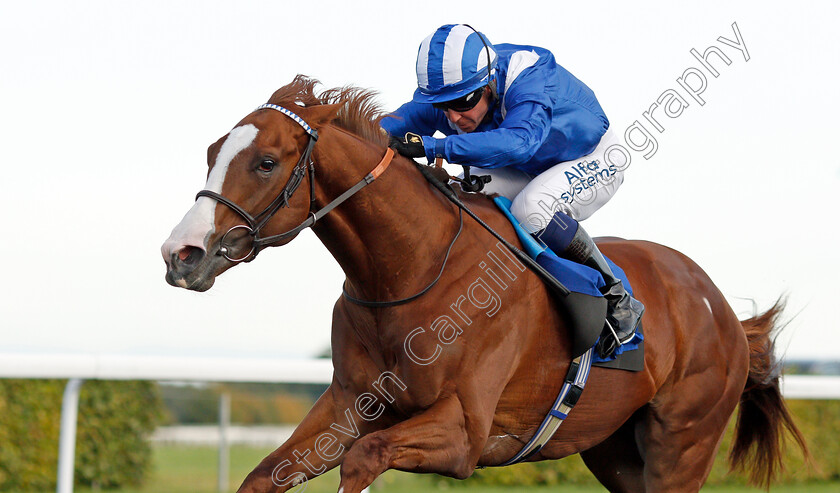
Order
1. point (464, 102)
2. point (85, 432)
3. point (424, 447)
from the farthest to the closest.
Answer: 1. point (85, 432)
2. point (464, 102)
3. point (424, 447)

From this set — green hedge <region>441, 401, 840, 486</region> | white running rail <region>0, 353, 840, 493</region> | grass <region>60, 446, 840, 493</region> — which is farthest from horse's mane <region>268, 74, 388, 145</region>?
green hedge <region>441, 401, 840, 486</region>

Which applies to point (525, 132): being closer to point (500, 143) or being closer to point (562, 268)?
point (500, 143)

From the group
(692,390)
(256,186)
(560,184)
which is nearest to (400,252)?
(256,186)

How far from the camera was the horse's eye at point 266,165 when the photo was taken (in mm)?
2637

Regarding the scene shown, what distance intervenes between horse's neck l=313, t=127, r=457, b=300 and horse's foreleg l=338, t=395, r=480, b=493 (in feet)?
1.42

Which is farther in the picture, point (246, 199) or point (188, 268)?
point (246, 199)

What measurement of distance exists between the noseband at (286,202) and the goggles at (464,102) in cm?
47

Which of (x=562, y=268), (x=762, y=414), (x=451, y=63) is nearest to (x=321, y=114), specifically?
(x=451, y=63)

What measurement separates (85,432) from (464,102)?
505 centimetres

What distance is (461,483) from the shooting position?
8.11m

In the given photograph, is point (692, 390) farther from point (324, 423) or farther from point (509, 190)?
point (324, 423)

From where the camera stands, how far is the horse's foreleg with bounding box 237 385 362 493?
2990mm

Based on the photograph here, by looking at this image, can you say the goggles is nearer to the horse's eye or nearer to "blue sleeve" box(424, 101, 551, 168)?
"blue sleeve" box(424, 101, 551, 168)

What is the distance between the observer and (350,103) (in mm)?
3068
